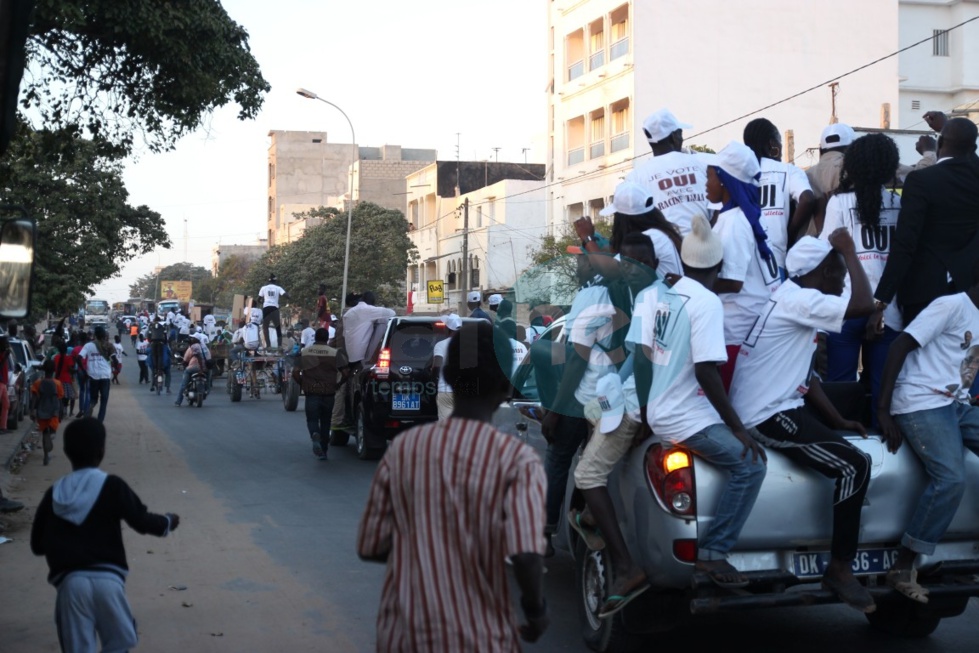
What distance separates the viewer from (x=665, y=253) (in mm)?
6340

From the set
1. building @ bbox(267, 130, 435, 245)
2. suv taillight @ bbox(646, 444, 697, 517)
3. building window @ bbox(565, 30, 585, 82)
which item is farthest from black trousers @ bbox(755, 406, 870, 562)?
building @ bbox(267, 130, 435, 245)

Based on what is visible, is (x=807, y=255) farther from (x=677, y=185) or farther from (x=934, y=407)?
(x=677, y=185)

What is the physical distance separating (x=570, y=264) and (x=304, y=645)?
2696mm

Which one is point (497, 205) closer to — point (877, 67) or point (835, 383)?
point (877, 67)

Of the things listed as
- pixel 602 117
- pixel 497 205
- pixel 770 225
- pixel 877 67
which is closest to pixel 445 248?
pixel 497 205

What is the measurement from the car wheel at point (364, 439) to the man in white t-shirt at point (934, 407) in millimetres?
10040

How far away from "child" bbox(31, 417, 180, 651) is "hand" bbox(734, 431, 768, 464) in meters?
2.67

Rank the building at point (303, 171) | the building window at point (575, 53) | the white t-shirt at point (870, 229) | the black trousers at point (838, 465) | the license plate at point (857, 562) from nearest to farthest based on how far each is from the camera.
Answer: the black trousers at point (838, 465)
the license plate at point (857, 562)
the white t-shirt at point (870, 229)
the building window at point (575, 53)
the building at point (303, 171)

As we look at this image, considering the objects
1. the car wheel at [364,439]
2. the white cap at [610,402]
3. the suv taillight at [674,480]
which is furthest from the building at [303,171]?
the suv taillight at [674,480]

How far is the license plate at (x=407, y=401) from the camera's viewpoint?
48.9ft

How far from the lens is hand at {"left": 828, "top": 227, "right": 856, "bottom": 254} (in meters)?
6.09

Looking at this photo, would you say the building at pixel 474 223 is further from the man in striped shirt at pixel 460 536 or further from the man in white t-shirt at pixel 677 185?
the man in striped shirt at pixel 460 536

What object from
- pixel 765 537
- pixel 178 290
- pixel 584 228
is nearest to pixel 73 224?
pixel 584 228

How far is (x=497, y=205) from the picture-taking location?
61219 mm
